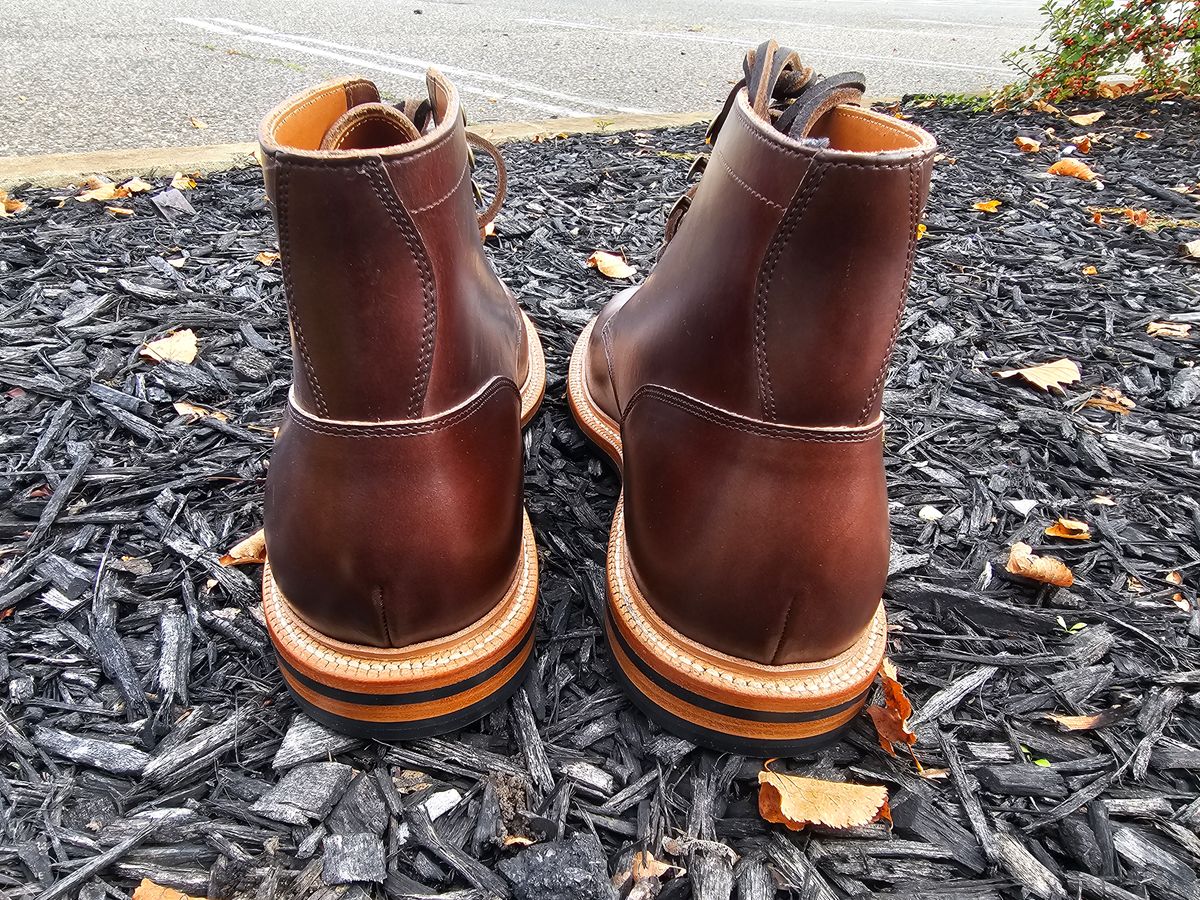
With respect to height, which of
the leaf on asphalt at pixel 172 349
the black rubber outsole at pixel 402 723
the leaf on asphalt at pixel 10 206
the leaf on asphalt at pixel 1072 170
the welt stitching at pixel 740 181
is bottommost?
the leaf on asphalt at pixel 10 206

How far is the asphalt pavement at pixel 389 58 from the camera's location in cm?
393

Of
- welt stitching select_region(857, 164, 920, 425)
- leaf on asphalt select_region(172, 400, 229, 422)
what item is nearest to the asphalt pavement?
leaf on asphalt select_region(172, 400, 229, 422)

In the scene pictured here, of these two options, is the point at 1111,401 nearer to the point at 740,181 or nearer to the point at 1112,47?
the point at 740,181

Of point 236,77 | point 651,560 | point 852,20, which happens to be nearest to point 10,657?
point 651,560

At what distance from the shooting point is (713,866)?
97 centimetres

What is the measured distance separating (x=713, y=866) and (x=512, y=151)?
307 cm

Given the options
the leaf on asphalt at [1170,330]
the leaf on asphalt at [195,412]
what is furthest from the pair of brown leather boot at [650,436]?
the leaf on asphalt at [1170,330]

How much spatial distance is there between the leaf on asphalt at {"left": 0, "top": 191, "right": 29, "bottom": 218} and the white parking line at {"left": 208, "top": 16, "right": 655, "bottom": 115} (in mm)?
2899

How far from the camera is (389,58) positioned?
560cm

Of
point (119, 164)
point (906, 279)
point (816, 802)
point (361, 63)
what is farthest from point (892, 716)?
point (361, 63)

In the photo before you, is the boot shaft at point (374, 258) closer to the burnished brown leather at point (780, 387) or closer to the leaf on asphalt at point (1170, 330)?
the burnished brown leather at point (780, 387)

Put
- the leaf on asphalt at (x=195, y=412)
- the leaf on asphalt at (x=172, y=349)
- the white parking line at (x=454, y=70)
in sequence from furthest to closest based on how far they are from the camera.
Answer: the white parking line at (x=454, y=70)
the leaf on asphalt at (x=172, y=349)
the leaf on asphalt at (x=195, y=412)

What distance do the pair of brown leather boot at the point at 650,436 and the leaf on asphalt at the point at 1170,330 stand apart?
1.65 m

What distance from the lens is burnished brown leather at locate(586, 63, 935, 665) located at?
2.87ft
